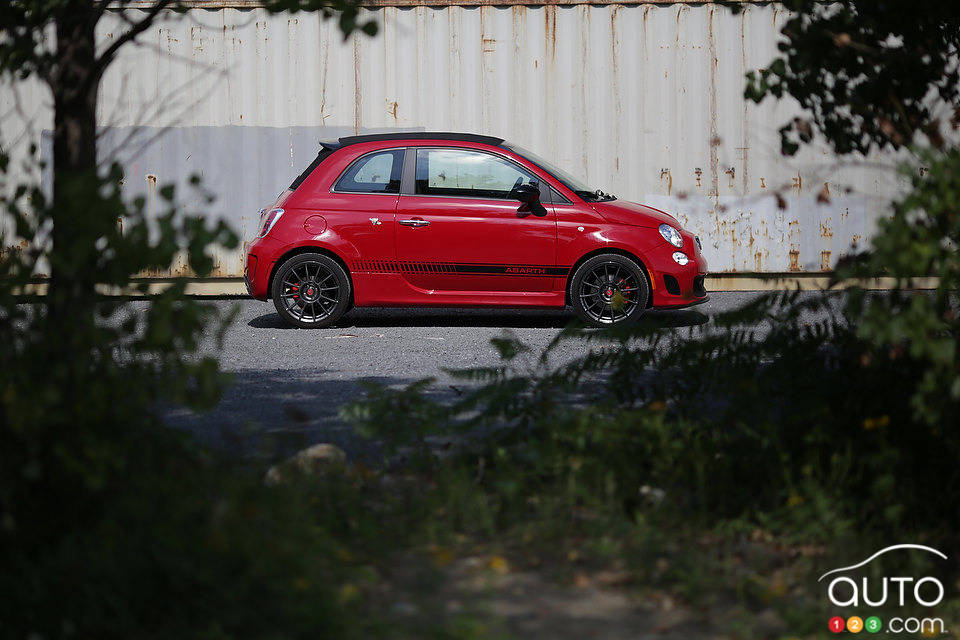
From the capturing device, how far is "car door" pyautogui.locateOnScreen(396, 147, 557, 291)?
1024cm

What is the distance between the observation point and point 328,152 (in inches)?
415

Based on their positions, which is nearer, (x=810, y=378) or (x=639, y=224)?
(x=810, y=378)

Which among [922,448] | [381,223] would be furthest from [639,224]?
[922,448]

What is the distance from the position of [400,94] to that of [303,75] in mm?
1106

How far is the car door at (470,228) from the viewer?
33.6 ft

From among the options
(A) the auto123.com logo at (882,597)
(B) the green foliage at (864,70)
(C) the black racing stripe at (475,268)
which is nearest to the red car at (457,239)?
(C) the black racing stripe at (475,268)

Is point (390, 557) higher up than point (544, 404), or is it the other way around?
point (544, 404)

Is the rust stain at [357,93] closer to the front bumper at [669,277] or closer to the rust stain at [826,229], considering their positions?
the front bumper at [669,277]

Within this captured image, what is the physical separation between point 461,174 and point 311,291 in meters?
1.63

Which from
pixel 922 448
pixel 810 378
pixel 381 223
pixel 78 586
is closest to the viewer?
pixel 78 586

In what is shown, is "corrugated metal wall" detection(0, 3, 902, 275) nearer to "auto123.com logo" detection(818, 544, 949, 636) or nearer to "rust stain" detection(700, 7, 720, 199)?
"rust stain" detection(700, 7, 720, 199)

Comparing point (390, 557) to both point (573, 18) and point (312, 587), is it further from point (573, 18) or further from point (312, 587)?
point (573, 18)

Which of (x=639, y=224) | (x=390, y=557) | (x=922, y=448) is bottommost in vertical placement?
(x=390, y=557)

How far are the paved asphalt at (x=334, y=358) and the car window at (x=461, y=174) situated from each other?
119 centimetres
